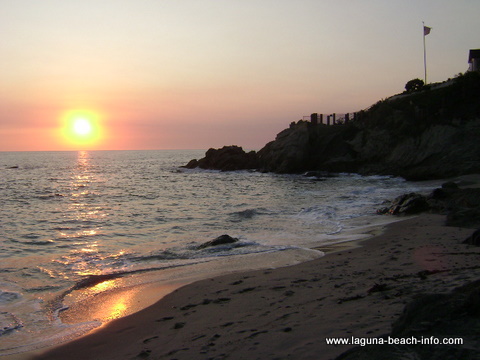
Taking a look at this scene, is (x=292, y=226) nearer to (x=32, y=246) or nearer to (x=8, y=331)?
(x=32, y=246)

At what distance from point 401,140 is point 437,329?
40.3 meters

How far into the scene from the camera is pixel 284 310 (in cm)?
595

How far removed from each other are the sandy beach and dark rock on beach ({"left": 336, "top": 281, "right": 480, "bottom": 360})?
437 mm

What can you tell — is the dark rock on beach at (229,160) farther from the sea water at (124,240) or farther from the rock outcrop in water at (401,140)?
the sea water at (124,240)

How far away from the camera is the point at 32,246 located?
13430 mm

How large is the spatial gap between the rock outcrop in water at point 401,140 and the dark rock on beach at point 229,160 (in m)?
3.24

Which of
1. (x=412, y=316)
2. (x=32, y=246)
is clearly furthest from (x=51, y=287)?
(x=412, y=316)

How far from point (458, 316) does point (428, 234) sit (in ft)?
26.6

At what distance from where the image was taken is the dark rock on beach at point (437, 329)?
3.34m

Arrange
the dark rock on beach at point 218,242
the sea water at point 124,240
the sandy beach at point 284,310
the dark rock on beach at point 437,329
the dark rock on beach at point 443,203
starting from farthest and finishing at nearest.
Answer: the dark rock on beach at point 443,203
the dark rock on beach at point 218,242
the sea water at point 124,240
the sandy beach at point 284,310
the dark rock on beach at point 437,329

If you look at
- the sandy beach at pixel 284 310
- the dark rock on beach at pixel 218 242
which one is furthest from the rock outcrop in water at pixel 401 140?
the sandy beach at pixel 284 310

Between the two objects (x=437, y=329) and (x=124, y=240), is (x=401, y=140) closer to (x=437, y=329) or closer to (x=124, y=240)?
(x=124, y=240)

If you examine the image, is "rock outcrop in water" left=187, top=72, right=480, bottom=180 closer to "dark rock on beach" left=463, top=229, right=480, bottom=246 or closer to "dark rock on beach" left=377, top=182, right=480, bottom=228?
"dark rock on beach" left=377, top=182, right=480, bottom=228

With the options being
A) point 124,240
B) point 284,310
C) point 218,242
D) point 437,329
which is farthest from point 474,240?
point 124,240
